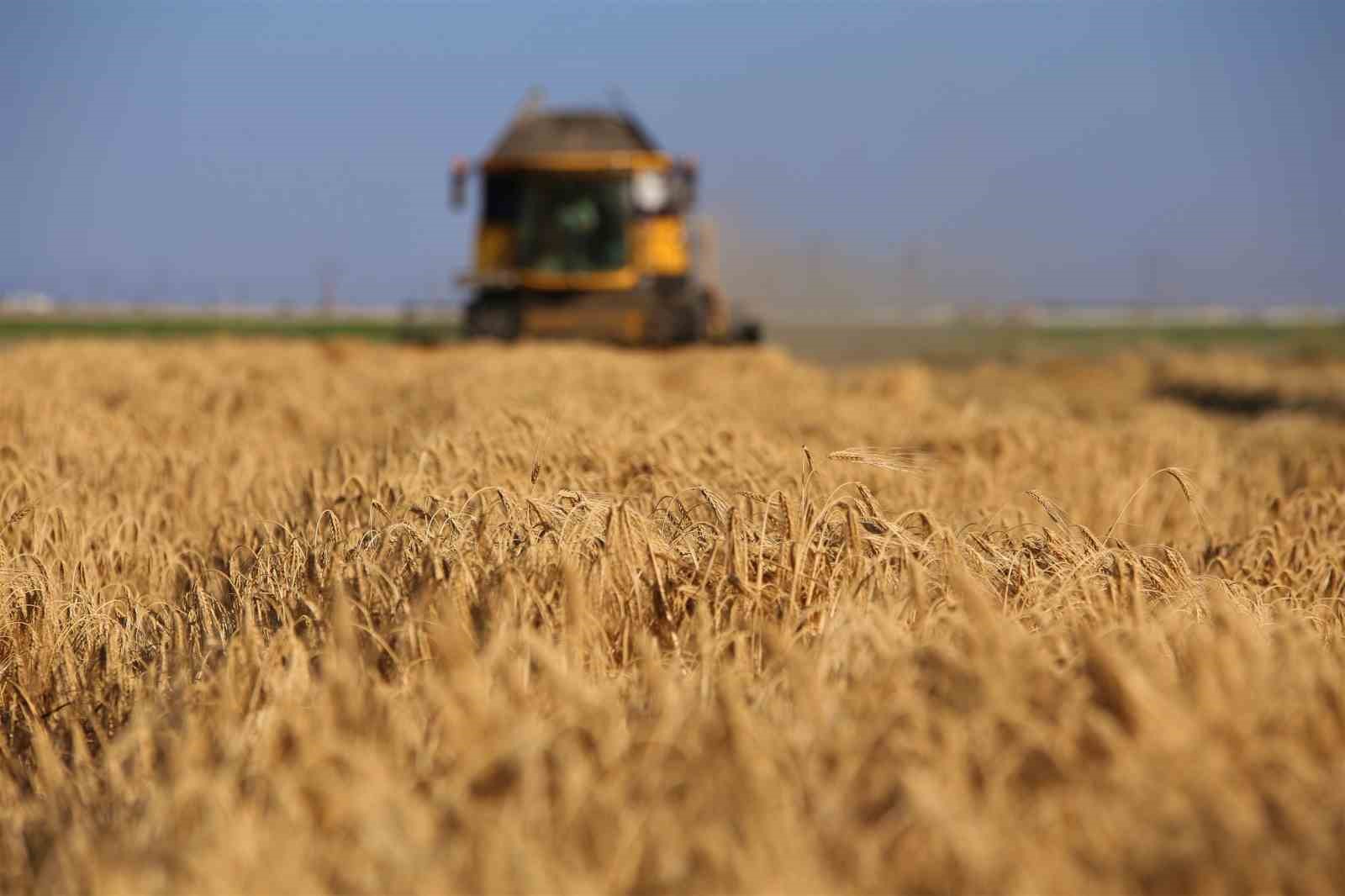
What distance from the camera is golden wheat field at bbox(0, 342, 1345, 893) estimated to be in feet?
7.29

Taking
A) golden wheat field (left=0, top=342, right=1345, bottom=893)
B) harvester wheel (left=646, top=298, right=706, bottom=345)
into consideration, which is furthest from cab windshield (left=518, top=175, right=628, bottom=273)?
golden wheat field (left=0, top=342, right=1345, bottom=893)

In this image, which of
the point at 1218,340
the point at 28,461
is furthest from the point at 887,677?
the point at 1218,340

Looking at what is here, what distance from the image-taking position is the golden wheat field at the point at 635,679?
7.29ft

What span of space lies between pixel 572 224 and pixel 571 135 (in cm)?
136

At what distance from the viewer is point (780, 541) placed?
404cm

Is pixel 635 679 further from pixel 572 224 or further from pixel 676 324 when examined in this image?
pixel 572 224

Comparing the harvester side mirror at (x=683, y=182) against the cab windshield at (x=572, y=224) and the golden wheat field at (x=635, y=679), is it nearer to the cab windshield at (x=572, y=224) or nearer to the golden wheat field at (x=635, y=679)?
the cab windshield at (x=572, y=224)

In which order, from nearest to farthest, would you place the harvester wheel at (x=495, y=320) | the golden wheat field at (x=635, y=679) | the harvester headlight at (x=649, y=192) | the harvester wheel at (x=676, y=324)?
the golden wheat field at (x=635, y=679), the harvester wheel at (x=676, y=324), the harvester wheel at (x=495, y=320), the harvester headlight at (x=649, y=192)

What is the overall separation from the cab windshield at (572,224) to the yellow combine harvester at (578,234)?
11mm

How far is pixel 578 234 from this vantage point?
2148 centimetres

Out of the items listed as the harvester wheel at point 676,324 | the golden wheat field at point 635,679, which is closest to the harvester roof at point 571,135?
the harvester wheel at point 676,324

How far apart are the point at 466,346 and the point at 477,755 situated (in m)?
16.3

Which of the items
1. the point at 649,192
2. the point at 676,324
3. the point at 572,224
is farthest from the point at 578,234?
the point at 676,324

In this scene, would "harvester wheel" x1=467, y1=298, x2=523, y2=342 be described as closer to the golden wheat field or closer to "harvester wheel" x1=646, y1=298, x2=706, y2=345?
"harvester wheel" x1=646, y1=298, x2=706, y2=345
